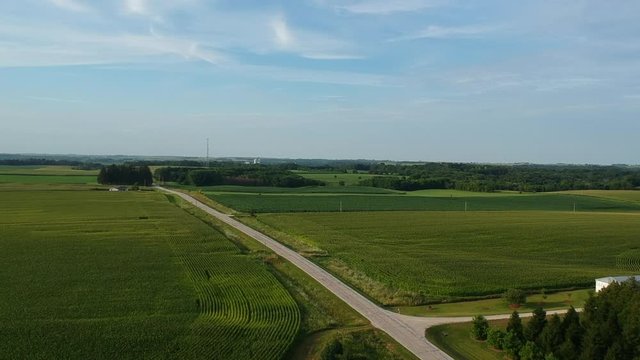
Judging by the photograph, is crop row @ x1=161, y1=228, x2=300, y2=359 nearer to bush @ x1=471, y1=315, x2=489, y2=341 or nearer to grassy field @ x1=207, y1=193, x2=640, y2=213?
bush @ x1=471, y1=315, x2=489, y2=341

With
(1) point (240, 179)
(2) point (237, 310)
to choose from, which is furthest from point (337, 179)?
(2) point (237, 310)

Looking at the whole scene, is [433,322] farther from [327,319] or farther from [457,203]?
[457,203]

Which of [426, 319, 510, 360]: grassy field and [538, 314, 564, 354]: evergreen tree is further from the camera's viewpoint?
[426, 319, 510, 360]: grassy field

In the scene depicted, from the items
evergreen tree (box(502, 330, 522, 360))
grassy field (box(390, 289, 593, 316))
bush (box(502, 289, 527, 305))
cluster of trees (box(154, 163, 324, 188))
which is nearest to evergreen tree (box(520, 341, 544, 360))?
evergreen tree (box(502, 330, 522, 360))

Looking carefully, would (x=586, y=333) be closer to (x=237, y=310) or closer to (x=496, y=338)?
(x=496, y=338)

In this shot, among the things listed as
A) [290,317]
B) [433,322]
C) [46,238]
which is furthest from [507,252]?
[46,238]

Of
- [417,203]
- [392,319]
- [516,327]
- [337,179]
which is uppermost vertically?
[337,179]
